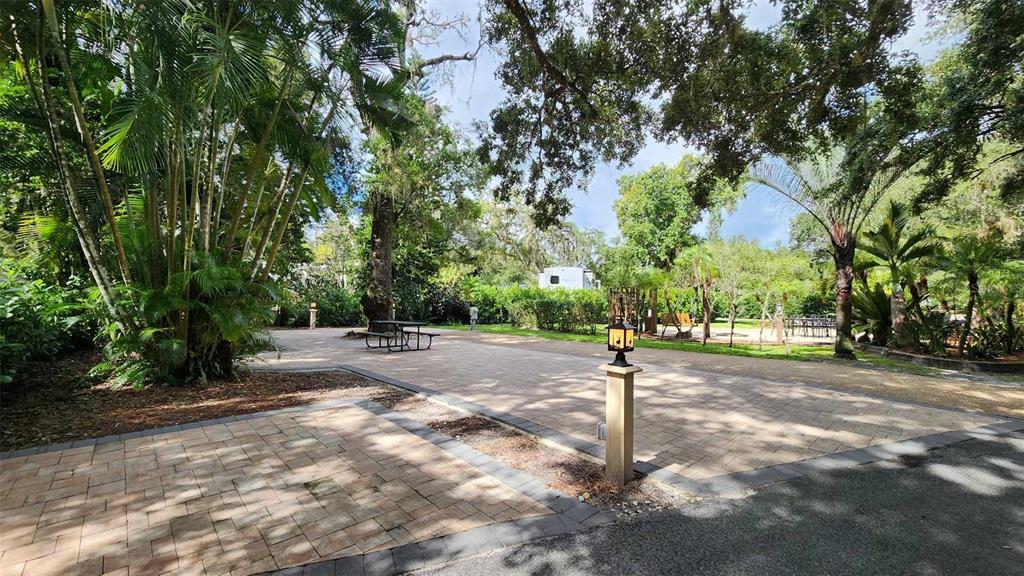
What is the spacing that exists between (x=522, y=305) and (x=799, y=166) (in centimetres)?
1164

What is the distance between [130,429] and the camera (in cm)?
417

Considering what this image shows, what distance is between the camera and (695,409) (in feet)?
17.1

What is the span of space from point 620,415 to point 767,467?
1.46m

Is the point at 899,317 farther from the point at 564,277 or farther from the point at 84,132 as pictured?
the point at 564,277

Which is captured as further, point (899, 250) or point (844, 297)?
point (899, 250)

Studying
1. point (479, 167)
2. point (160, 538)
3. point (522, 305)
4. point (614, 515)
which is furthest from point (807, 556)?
point (522, 305)

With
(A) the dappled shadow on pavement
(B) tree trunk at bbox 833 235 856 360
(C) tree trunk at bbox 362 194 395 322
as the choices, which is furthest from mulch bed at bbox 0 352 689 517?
(B) tree trunk at bbox 833 235 856 360

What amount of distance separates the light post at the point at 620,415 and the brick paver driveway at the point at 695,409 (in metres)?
0.59

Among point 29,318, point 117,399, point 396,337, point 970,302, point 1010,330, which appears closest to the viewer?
point 29,318

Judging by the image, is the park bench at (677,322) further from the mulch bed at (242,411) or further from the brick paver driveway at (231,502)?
the brick paver driveway at (231,502)

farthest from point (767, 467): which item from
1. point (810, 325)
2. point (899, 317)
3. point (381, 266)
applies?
point (810, 325)

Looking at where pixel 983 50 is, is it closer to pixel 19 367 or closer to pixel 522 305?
pixel 19 367

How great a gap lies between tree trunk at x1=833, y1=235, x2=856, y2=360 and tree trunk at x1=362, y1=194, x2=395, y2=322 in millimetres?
12746

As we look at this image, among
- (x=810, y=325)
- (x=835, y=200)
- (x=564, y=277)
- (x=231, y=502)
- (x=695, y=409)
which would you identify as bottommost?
(x=231, y=502)
